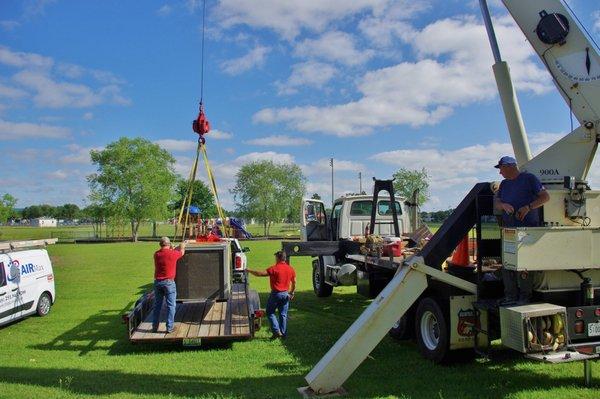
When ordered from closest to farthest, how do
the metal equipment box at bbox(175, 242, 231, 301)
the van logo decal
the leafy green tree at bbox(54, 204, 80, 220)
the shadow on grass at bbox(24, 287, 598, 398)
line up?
the shadow on grass at bbox(24, 287, 598, 398), the metal equipment box at bbox(175, 242, 231, 301), the van logo decal, the leafy green tree at bbox(54, 204, 80, 220)

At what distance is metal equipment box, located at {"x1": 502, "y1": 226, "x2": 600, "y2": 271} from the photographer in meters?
5.43

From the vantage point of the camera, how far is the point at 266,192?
79.5m

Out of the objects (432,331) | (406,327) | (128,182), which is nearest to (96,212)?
(128,182)

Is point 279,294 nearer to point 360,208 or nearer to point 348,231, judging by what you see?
point 348,231

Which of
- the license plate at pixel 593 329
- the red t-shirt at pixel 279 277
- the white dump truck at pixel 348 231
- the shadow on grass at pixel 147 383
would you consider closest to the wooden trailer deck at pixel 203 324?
the red t-shirt at pixel 279 277

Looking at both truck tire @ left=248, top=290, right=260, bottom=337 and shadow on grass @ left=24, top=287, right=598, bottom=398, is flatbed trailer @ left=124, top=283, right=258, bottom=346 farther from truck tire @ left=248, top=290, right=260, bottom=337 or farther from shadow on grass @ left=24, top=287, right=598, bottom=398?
shadow on grass @ left=24, top=287, right=598, bottom=398

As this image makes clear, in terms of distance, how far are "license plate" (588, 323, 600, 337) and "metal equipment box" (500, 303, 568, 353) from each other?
45cm

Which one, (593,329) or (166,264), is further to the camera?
(166,264)

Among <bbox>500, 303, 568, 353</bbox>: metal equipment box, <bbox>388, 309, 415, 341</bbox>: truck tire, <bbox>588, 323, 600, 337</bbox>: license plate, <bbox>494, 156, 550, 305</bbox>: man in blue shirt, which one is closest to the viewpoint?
<bbox>500, 303, 568, 353</bbox>: metal equipment box

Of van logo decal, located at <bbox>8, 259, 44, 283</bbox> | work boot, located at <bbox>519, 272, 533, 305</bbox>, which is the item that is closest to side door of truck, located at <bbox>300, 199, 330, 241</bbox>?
van logo decal, located at <bbox>8, 259, 44, 283</bbox>

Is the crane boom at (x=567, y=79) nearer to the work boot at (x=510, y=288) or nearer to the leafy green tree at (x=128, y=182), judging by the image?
the work boot at (x=510, y=288)

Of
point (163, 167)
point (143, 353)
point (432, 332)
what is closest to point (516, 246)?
point (432, 332)

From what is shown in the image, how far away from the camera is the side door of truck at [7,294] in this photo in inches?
414

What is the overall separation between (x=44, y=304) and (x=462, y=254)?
9.95m
